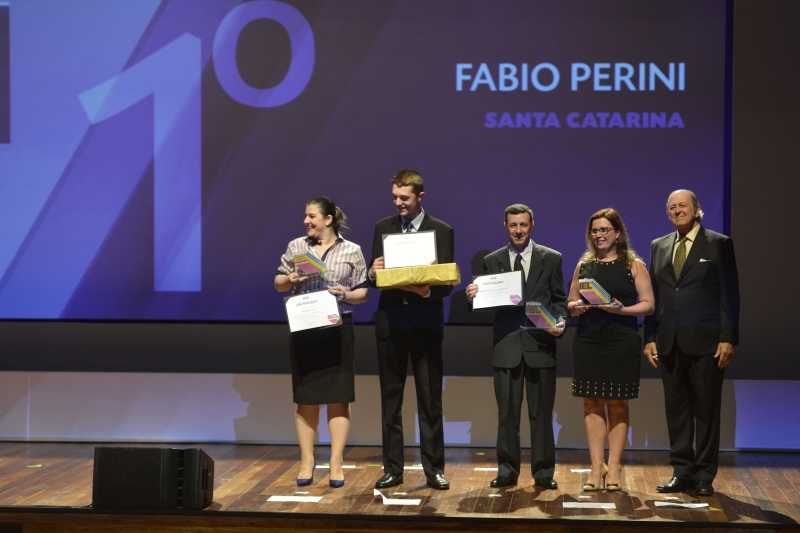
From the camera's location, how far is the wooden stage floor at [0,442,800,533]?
3889 millimetres

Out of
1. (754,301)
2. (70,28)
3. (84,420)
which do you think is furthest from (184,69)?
(754,301)

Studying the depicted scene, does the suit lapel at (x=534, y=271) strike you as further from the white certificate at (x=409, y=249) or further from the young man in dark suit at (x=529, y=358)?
the white certificate at (x=409, y=249)

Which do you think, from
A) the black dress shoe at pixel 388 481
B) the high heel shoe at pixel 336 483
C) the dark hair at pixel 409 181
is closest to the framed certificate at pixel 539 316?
the dark hair at pixel 409 181

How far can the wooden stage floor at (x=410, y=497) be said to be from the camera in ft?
12.8

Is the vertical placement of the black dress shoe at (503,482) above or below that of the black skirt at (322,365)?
below

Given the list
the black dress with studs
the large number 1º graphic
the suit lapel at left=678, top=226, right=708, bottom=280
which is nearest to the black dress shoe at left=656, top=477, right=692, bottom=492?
the black dress with studs

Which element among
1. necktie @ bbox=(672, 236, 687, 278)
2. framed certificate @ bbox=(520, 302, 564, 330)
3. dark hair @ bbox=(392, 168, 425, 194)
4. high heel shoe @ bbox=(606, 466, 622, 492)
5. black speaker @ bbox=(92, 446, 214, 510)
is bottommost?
high heel shoe @ bbox=(606, 466, 622, 492)

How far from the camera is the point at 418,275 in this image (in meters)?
4.37

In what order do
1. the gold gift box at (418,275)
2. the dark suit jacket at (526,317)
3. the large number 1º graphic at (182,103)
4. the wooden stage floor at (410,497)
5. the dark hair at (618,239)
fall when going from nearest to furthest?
the wooden stage floor at (410,497)
the gold gift box at (418,275)
the dark hair at (618,239)
the dark suit jacket at (526,317)
the large number 1º graphic at (182,103)

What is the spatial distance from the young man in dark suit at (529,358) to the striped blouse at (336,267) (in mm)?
628

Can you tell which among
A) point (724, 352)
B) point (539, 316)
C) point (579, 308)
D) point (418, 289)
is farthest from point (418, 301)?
point (724, 352)

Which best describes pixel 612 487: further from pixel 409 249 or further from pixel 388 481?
pixel 409 249

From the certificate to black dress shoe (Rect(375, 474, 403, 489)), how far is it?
0.99 m

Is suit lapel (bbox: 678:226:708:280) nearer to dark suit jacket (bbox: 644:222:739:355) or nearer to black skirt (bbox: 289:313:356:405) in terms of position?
dark suit jacket (bbox: 644:222:739:355)
